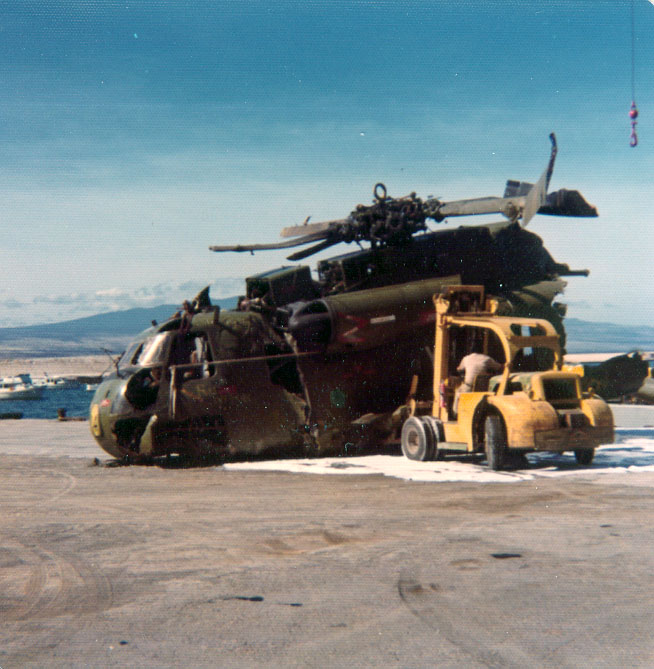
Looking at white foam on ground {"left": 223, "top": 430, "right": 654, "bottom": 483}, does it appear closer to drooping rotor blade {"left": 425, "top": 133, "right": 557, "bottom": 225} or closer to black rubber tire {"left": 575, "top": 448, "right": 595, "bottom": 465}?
black rubber tire {"left": 575, "top": 448, "right": 595, "bottom": 465}

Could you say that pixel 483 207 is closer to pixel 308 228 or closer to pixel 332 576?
pixel 308 228

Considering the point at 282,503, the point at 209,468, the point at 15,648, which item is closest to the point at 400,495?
the point at 282,503

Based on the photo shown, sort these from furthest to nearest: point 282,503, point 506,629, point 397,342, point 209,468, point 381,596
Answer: point 397,342 < point 209,468 < point 282,503 < point 381,596 < point 506,629

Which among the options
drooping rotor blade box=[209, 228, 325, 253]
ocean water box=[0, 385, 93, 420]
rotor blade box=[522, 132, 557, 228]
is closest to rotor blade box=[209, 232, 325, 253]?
drooping rotor blade box=[209, 228, 325, 253]

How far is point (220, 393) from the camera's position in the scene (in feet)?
41.2

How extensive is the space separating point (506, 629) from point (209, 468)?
838cm

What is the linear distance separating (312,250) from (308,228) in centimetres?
44

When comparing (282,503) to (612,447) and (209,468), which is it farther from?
(612,447)

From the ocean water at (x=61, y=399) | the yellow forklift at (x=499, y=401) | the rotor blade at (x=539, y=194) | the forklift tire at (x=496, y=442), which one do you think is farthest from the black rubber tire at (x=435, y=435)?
the ocean water at (x=61, y=399)

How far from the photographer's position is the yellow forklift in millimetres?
10867

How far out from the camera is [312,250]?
14703mm

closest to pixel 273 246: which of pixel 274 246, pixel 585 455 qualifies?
pixel 274 246

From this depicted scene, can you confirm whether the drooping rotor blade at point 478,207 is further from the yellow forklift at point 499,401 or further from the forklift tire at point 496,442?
the forklift tire at point 496,442

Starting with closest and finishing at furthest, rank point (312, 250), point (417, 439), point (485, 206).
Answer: point (417, 439) → point (485, 206) → point (312, 250)
